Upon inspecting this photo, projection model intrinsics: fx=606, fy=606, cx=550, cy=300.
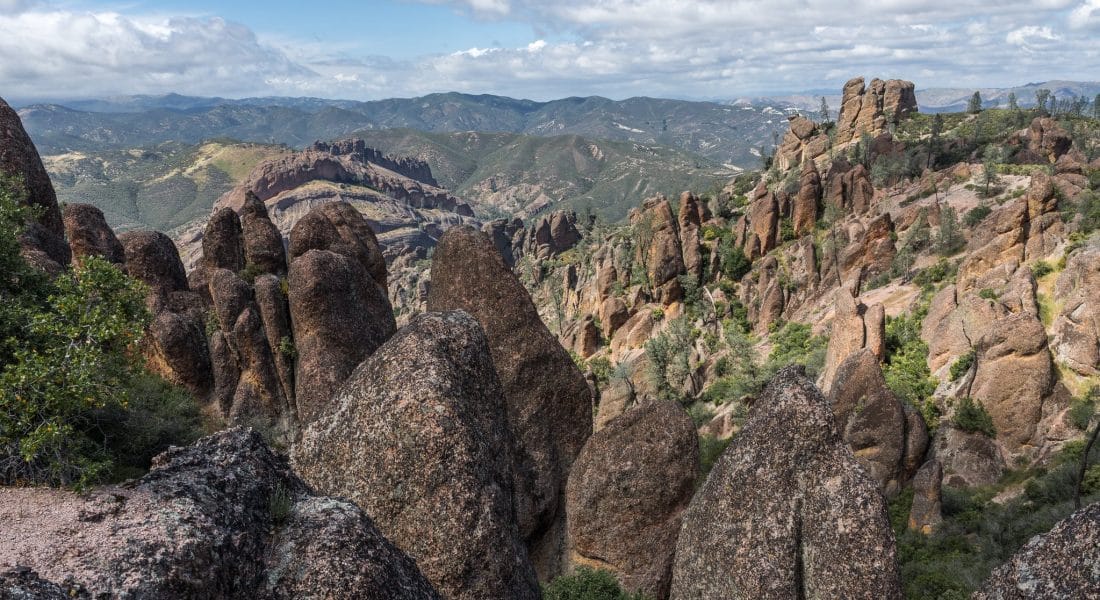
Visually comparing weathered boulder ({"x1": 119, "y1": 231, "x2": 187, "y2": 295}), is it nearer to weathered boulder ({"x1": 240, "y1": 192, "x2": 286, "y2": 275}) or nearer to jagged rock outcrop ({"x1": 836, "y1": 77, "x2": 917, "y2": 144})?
weathered boulder ({"x1": 240, "y1": 192, "x2": 286, "y2": 275})

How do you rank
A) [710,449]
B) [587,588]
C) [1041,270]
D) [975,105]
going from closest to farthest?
[587,588] → [1041,270] → [710,449] → [975,105]

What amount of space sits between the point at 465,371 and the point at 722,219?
94.2 metres

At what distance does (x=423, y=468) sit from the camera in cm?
1256

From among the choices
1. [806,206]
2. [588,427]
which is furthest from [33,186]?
[806,206]

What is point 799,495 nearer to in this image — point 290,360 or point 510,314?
point 510,314

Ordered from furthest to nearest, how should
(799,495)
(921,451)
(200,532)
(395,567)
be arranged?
(921,451), (799,495), (395,567), (200,532)

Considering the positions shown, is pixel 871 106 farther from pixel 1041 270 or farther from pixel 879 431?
pixel 879 431

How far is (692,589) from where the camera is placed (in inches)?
595

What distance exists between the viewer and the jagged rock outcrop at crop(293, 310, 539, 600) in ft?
41.2

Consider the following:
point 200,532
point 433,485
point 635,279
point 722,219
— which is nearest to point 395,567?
point 200,532

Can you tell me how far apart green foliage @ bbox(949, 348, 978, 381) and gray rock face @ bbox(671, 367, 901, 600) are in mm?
33181

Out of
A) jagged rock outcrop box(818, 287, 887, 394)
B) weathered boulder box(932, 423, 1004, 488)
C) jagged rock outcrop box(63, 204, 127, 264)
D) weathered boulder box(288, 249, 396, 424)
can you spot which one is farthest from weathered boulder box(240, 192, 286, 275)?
weathered boulder box(932, 423, 1004, 488)

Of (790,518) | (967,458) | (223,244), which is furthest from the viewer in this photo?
(223,244)

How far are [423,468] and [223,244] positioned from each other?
32485 millimetres
